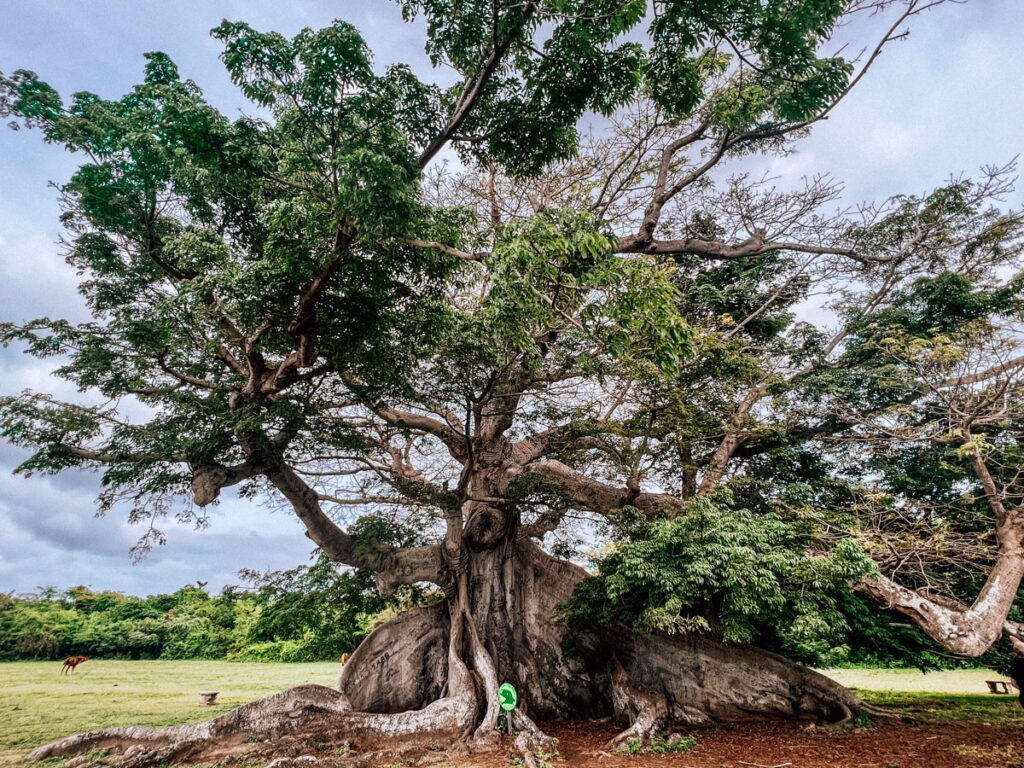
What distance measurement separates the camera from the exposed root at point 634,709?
21.3 ft

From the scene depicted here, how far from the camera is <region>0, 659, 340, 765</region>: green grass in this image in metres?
7.25

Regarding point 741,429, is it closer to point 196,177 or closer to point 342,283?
point 342,283

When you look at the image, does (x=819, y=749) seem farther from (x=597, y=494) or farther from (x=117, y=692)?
(x=117, y=692)

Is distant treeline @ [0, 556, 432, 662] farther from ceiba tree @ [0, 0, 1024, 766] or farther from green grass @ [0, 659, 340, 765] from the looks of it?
ceiba tree @ [0, 0, 1024, 766]

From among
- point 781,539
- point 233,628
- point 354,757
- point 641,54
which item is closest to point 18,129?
point 641,54

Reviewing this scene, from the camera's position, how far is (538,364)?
679cm

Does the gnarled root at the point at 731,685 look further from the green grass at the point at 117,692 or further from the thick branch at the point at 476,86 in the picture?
the thick branch at the point at 476,86

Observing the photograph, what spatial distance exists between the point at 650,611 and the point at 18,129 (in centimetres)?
841

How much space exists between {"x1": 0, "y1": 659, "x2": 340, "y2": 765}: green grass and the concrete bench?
14.2 metres

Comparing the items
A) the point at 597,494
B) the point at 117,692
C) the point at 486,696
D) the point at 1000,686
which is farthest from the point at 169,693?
the point at 1000,686

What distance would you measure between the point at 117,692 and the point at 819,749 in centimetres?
1286

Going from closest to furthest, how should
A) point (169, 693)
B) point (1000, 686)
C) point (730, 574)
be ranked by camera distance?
point (730, 574) < point (1000, 686) < point (169, 693)

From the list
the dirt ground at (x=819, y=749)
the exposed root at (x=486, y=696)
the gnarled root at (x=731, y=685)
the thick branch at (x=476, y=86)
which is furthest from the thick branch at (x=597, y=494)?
the thick branch at (x=476, y=86)

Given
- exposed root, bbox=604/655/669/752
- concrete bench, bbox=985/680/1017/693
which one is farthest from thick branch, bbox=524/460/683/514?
concrete bench, bbox=985/680/1017/693
